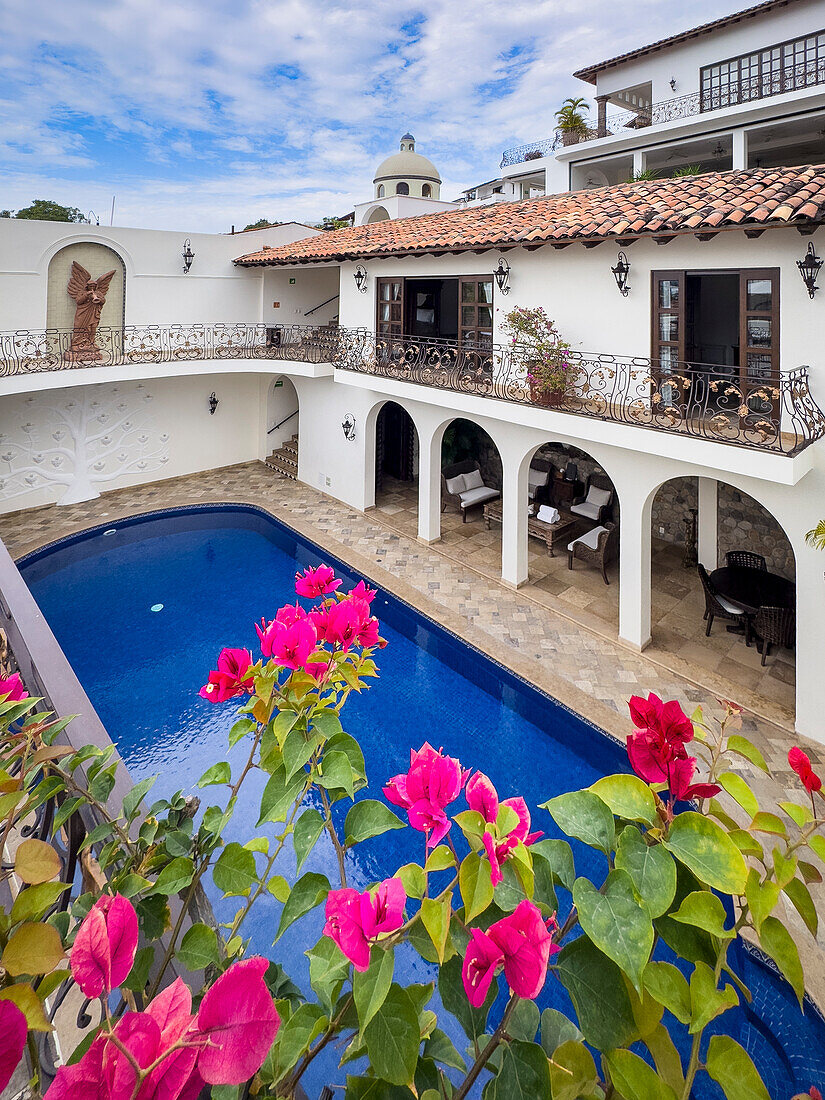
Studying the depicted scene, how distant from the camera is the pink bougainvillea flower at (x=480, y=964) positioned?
1.26m

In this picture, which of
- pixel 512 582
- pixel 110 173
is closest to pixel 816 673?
pixel 512 582

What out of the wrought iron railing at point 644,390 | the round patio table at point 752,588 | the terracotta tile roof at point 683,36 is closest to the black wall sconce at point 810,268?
the wrought iron railing at point 644,390

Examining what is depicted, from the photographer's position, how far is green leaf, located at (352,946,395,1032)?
3.92 ft

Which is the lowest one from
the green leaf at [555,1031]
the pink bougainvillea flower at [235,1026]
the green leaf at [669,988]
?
the green leaf at [555,1031]

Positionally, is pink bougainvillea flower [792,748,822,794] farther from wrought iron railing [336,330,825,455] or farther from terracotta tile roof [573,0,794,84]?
terracotta tile roof [573,0,794,84]

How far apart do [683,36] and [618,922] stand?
32626 mm

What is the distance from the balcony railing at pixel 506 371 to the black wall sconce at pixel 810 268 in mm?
1232

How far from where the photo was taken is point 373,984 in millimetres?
1256

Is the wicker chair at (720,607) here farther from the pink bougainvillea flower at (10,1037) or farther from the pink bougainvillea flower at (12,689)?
the pink bougainvillea flower at (10,1037)

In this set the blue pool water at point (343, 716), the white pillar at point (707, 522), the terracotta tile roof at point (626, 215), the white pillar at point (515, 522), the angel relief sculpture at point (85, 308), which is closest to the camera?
the blue pool water at point (343, 716)

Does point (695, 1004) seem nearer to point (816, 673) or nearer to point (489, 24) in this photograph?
point (816, 673)

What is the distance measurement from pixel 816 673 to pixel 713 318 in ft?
32.2

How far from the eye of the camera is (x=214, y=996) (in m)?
1.04

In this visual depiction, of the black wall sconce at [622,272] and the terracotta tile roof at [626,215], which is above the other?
the terracotta tile roof at [626,215]
